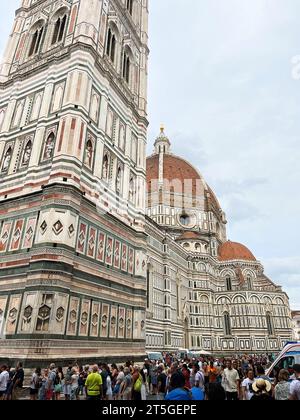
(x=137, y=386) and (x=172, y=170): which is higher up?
(x=172, y=170)

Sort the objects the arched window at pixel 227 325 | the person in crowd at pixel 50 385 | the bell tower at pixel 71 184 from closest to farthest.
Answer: the person in crowd at pixel 50 385, the bell tower at pixel 71 184, the arched window at pixel 227 325

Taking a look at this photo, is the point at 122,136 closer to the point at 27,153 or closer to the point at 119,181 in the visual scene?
the point at 119,181

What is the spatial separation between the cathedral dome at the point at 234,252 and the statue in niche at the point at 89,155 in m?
50.6

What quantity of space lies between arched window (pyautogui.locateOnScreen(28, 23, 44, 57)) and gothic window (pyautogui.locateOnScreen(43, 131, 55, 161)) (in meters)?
8.26

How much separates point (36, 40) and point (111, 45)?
17.1 ft

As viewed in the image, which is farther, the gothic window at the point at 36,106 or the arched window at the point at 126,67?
the arched window at the point at 126,67

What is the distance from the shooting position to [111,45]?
22.0 metres

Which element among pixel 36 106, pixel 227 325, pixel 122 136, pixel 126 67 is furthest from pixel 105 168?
pixel 227 325

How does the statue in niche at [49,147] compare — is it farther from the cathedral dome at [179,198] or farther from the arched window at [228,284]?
the arched window at [228,284]

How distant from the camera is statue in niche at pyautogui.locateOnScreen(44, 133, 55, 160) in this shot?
628 inches

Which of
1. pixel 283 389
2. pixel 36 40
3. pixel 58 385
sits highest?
pixel 36 40

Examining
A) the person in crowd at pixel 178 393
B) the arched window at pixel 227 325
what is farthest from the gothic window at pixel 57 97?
the arched window at pixel 227 325

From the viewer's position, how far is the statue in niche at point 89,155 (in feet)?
53.7

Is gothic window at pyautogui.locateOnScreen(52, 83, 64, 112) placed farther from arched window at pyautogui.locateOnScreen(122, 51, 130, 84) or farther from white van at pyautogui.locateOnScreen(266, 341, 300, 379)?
white van at pyautogui.locateOnScreen(266, 341, 300, 379)
